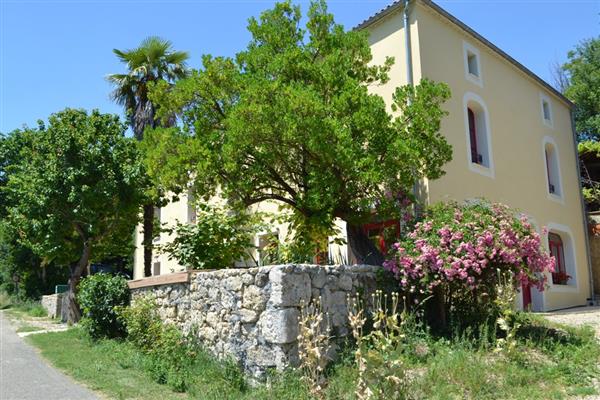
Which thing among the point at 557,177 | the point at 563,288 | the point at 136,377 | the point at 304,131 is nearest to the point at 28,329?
the point at 136,377

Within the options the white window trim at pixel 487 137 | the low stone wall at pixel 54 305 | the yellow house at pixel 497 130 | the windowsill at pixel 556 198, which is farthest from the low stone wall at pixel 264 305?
the low stone wall at pixel 54 305

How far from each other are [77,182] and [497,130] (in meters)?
11.4

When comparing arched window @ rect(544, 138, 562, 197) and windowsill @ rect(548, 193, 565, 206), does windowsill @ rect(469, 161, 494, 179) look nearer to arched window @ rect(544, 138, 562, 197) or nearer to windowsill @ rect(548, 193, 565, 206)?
windowsill @ rect(548, 193, 565, 206)

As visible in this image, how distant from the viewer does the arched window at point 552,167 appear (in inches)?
670

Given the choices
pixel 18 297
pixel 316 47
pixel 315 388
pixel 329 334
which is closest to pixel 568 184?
pixel 316 47

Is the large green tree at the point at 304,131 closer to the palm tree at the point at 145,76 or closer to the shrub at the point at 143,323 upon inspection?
the shrub at the point at 143,323

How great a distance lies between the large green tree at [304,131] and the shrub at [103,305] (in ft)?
9.37

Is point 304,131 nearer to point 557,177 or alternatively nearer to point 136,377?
point 136,377

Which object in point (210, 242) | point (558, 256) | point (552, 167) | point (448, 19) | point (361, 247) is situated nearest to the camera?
point (361, 247)

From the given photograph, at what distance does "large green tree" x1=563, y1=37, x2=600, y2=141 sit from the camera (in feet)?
76.8

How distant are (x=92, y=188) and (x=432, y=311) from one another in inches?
379

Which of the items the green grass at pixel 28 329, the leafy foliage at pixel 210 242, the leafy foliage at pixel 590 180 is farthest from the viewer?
the leafy foliage at pixel 590 180

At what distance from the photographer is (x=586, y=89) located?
2372 cm

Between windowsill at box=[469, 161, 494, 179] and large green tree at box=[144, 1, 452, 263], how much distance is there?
146 inches
